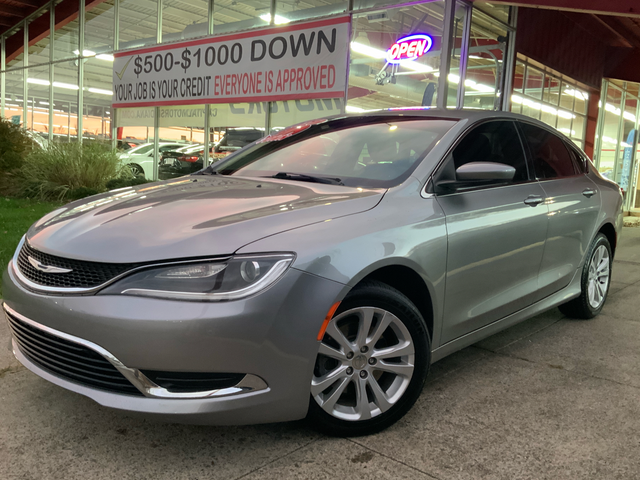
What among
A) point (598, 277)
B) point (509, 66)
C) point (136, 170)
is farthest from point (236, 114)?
point (598, 277)

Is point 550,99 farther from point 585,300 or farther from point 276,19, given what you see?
point 585,300

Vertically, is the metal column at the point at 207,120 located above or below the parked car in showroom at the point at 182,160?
above

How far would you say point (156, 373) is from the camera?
2119 millimetres

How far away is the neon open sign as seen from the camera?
9.21 metres

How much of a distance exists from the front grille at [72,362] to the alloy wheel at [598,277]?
364 centimetres

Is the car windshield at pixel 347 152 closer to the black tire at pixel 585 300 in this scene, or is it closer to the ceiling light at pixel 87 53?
the black tire at pixel 585 300

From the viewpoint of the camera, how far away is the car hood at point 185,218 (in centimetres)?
220

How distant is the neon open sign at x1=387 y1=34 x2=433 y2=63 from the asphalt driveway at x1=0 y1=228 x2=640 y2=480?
22.8ft

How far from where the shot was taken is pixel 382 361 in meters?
2.58

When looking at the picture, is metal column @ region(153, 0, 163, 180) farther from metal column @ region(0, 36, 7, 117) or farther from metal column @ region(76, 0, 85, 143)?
metal column @ region(0, 36, 7, 117)

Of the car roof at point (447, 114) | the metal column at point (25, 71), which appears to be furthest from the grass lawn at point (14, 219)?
the metal column at point (25, 71)

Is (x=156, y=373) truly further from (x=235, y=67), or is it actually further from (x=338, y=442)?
(x=235, y=67)

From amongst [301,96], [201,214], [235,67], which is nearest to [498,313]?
[201,214]

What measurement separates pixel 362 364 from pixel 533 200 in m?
1.74
